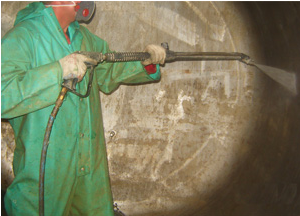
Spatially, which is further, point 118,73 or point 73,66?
point 118,73

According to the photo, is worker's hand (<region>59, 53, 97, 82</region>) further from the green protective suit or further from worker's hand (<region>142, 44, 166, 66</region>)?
worker's hand (<region>142, 44, 166, 66</region>)

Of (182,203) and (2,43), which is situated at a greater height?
(2,43)

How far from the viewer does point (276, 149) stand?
4.13 feet

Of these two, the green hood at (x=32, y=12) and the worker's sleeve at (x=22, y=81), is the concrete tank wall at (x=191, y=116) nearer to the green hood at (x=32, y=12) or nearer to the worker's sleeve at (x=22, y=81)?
the green hood at (x=32, y=12)

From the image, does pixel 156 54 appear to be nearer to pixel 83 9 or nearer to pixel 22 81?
pixel 83 9

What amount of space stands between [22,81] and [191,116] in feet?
3.18

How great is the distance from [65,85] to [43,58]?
17 cm

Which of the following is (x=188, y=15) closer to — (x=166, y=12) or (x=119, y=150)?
(x=166, y=12)

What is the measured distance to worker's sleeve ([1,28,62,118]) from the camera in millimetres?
837

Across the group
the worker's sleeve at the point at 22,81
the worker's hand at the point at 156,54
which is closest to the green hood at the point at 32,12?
the worker's sleeve at the point at 22,81

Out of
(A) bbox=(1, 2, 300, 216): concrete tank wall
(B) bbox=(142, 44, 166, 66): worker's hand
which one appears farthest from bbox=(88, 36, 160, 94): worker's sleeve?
(A) bbox=(1, 2, 300, 216): concrete tank wall

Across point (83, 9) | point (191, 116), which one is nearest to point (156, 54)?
point (83, 9)

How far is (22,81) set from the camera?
0.84 m

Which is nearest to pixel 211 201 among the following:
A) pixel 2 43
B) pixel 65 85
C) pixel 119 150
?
pixel 119 150
